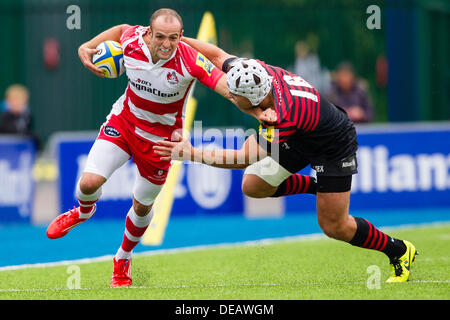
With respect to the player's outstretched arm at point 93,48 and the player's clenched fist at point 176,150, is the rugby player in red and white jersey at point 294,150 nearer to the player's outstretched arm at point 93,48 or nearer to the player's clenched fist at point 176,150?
the player's clenched fist at point 176,150

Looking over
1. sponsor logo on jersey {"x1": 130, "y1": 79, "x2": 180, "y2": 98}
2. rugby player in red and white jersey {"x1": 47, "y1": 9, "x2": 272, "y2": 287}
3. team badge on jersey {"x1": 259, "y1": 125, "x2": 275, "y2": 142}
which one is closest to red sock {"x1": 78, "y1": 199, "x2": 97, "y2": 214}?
rugby player in red and white jersey {"x1": 47, "y1": 9, "x2": 272, "y2": 287}

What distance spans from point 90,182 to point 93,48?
1253mm

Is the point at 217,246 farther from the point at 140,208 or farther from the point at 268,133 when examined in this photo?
the point at 268,133

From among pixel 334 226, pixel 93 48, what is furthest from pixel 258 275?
pixel 93 48

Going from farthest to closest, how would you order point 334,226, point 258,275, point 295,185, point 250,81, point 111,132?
point 258,275 < point 295,185 < point 111,132 < point 334,226 < point 250,81

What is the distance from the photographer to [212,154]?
6891mm

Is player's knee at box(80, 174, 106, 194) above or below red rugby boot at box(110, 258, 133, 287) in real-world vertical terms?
above

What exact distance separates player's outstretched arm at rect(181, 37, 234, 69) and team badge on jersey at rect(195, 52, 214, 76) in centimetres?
22

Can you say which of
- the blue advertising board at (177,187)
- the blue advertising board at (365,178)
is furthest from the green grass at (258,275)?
the blue advertising board at (177,187)

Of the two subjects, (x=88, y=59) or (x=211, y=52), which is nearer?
(x=88, y=59)

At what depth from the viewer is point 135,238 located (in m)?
8.13

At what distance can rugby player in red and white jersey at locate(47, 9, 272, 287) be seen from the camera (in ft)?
24.6

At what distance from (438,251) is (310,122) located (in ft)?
11.0

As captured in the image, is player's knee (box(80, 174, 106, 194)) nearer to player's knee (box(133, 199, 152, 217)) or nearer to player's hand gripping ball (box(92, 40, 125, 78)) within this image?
player's knee (box(133, 199, 152, 217))
